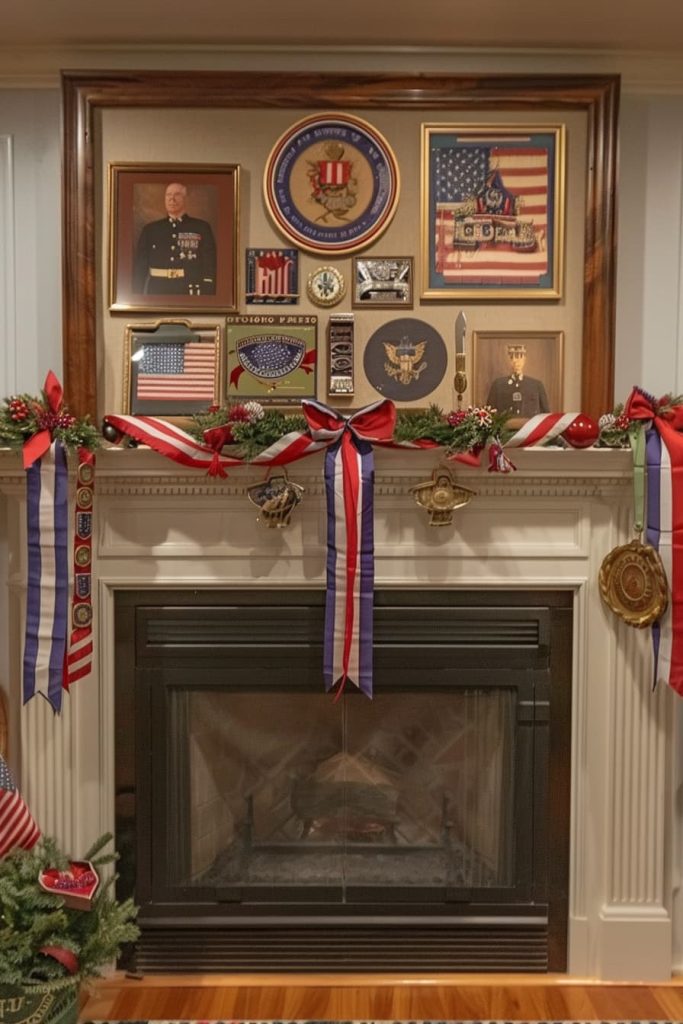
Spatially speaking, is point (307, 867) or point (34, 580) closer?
point (34, 580)

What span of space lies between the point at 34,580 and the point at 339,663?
89 cm

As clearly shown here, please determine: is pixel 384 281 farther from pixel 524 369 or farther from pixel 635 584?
pixel 635 584

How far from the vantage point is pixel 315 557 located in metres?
2.44

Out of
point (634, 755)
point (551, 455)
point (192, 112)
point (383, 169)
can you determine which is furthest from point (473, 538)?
point (192, 112)

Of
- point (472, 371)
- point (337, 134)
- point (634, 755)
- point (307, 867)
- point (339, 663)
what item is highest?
point (337, 134)

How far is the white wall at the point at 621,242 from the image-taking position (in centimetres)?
247

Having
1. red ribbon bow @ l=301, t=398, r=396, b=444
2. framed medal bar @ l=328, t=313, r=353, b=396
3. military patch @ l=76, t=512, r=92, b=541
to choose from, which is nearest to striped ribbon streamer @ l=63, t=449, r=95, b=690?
military patch @ l=76, t=512, r=92, b=541

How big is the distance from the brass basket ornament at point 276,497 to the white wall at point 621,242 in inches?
29.1

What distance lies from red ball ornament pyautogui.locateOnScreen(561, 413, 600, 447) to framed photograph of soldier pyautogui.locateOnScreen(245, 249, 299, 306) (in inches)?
35.2

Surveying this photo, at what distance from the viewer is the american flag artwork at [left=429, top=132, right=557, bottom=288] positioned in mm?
2445

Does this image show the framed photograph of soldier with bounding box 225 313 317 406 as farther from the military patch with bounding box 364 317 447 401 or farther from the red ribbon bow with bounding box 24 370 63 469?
→ the red ribbon bow with bounding box 24 370 63 469

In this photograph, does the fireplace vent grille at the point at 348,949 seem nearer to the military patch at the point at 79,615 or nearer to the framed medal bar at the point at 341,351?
the military patch at the point at 79,615

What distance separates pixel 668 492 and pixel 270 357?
3.94 feet

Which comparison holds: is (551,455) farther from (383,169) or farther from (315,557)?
(383,169)
